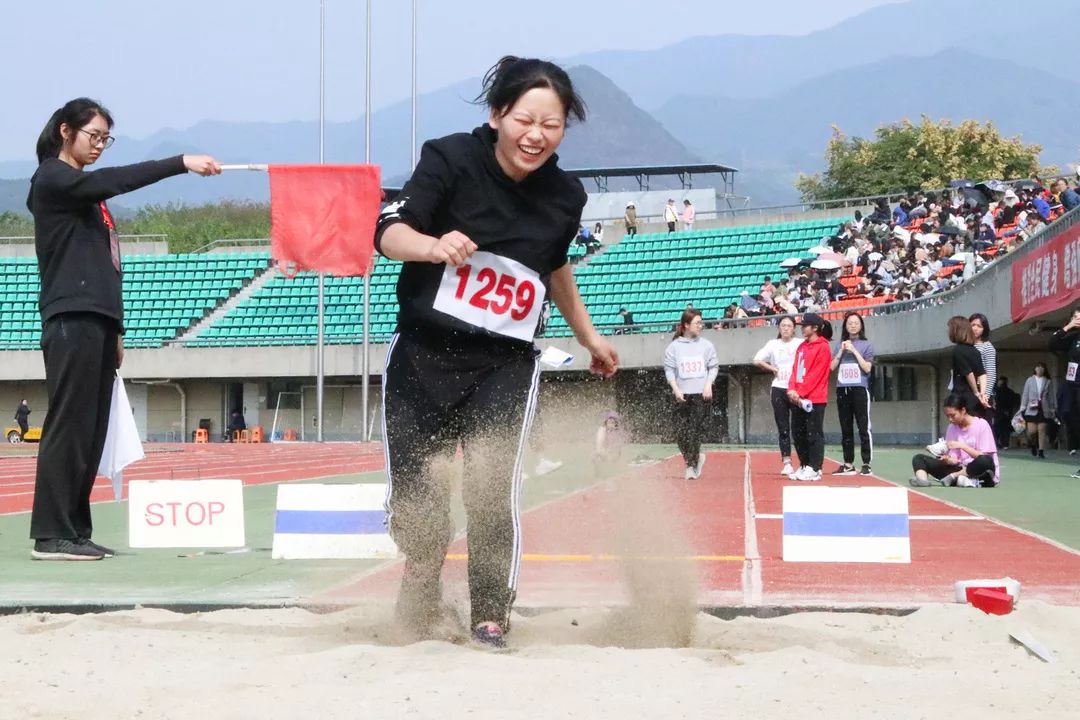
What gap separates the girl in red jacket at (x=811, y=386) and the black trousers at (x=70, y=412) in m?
9.53

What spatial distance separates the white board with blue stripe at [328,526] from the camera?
731 cm

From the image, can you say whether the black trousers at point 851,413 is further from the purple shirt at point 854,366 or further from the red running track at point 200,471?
the red running track at point 200,471

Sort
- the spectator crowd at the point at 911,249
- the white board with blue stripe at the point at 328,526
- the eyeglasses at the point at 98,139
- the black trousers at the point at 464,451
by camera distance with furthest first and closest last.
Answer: the spectator crowd at the point at 911,249 < the white board with blue stripe at the point at 328,526 < the eyeglasses at the point at 98,139 < the black trousers at the point at 464,451

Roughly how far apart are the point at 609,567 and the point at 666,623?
193cm

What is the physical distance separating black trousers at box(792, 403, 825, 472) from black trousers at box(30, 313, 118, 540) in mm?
9813

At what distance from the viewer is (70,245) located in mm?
7012

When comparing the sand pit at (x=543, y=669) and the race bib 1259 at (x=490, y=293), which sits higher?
the race bib 1259 at (x=490, y=293)

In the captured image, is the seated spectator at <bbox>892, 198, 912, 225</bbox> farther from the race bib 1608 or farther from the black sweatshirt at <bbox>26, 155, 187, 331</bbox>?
the black sweatshirt at <bbox>26, 155, 187, 331</bbox>

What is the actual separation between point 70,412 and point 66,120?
1444 millimetres

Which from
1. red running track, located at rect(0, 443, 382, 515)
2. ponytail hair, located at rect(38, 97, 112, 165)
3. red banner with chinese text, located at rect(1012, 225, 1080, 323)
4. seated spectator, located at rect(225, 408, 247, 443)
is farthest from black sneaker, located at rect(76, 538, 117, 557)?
seated spectator, located at rect(225, 408, 247, 443)

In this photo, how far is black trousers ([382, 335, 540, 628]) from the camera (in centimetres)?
471

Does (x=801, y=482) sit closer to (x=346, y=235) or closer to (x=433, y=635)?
(x=433, y=635)

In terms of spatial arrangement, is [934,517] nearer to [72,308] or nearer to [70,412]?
[70,412]

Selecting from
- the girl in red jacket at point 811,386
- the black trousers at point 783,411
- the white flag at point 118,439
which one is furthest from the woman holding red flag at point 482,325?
the black trousers at point 783,411
